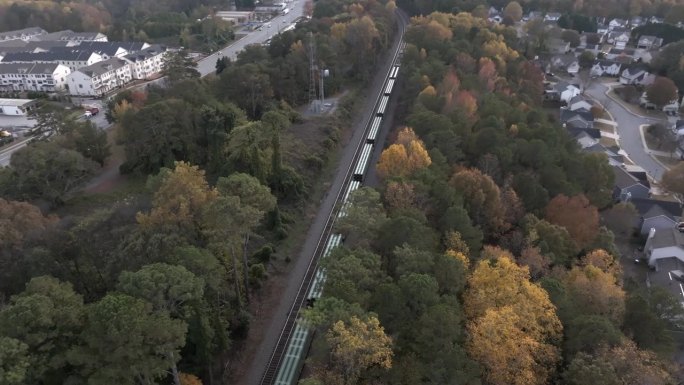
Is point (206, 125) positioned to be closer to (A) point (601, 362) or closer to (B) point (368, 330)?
(B) point (368, 330)

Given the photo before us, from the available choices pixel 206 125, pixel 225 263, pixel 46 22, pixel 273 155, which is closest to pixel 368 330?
pixel 225 263

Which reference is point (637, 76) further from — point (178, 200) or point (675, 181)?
point (178, 200)

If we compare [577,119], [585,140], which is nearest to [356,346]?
[585,140]

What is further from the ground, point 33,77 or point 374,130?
point 374,130

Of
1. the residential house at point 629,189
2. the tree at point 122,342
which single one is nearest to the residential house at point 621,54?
the residential house at point 629,189

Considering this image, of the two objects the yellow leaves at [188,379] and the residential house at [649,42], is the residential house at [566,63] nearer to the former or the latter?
the residential house at [649,42]
